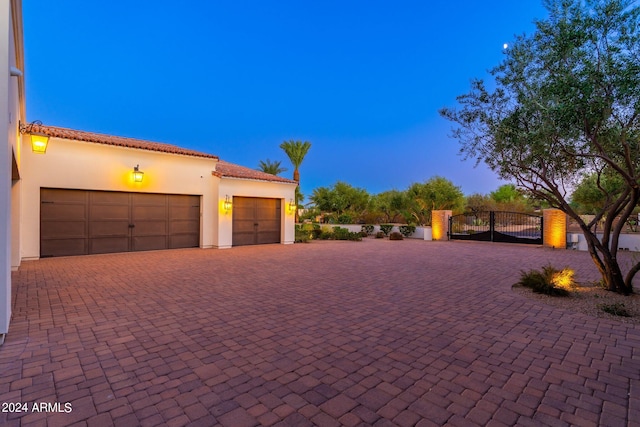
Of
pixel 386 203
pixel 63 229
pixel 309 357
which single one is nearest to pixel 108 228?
pixel 63 229

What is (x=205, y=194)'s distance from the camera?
15.2 metres

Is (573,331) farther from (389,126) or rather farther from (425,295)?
(389,126)

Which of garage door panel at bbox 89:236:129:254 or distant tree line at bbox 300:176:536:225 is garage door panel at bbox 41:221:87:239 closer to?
garage door panel at bbox 89:236:129:254

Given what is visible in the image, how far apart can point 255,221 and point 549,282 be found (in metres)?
13.0

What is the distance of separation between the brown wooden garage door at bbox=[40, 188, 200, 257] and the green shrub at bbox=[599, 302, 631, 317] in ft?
46.9

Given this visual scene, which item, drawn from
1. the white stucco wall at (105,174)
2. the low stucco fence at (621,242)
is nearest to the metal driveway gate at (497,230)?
the low stucco fence at (621,242)

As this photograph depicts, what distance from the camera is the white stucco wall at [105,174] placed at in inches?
430

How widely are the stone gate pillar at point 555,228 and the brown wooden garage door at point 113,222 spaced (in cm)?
1798

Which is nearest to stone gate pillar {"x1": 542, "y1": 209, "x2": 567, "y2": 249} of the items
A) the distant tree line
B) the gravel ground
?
the distant tree line

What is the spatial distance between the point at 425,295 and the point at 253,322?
3755mm

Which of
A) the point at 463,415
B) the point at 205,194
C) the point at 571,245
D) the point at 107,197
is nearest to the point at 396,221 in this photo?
the point at 571,245

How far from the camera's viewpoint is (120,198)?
12938 mm

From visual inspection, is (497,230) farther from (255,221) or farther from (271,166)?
(271,166)

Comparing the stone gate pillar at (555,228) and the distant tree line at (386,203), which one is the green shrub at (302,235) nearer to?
the distant tree line at (386,203)
